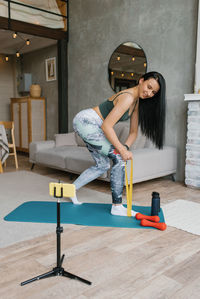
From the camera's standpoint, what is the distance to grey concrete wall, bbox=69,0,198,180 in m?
3.82

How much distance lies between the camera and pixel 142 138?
392 centimetres

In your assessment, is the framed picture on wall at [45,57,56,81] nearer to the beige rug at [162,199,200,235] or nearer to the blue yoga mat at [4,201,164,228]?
the blue yoga mat at [4,201,164,228]

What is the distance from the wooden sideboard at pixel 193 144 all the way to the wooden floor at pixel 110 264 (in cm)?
146

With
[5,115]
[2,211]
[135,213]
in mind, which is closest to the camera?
[135,213]

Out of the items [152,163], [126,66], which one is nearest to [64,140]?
[126,66]

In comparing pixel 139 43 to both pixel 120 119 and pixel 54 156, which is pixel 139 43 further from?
pixel 120 119

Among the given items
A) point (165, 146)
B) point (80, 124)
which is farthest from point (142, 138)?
point (80, 124)

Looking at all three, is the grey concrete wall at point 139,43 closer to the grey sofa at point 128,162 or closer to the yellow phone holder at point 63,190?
the grey sofa at point 128,162

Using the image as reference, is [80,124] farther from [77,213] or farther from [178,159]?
[178,159]

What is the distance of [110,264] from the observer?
1716 millimetres

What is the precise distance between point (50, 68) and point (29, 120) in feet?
4.07

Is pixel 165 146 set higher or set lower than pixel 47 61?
lower

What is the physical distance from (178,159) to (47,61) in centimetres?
390

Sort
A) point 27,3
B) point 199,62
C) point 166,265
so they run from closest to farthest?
point 166,265 → point 199,62 → point 27,3
